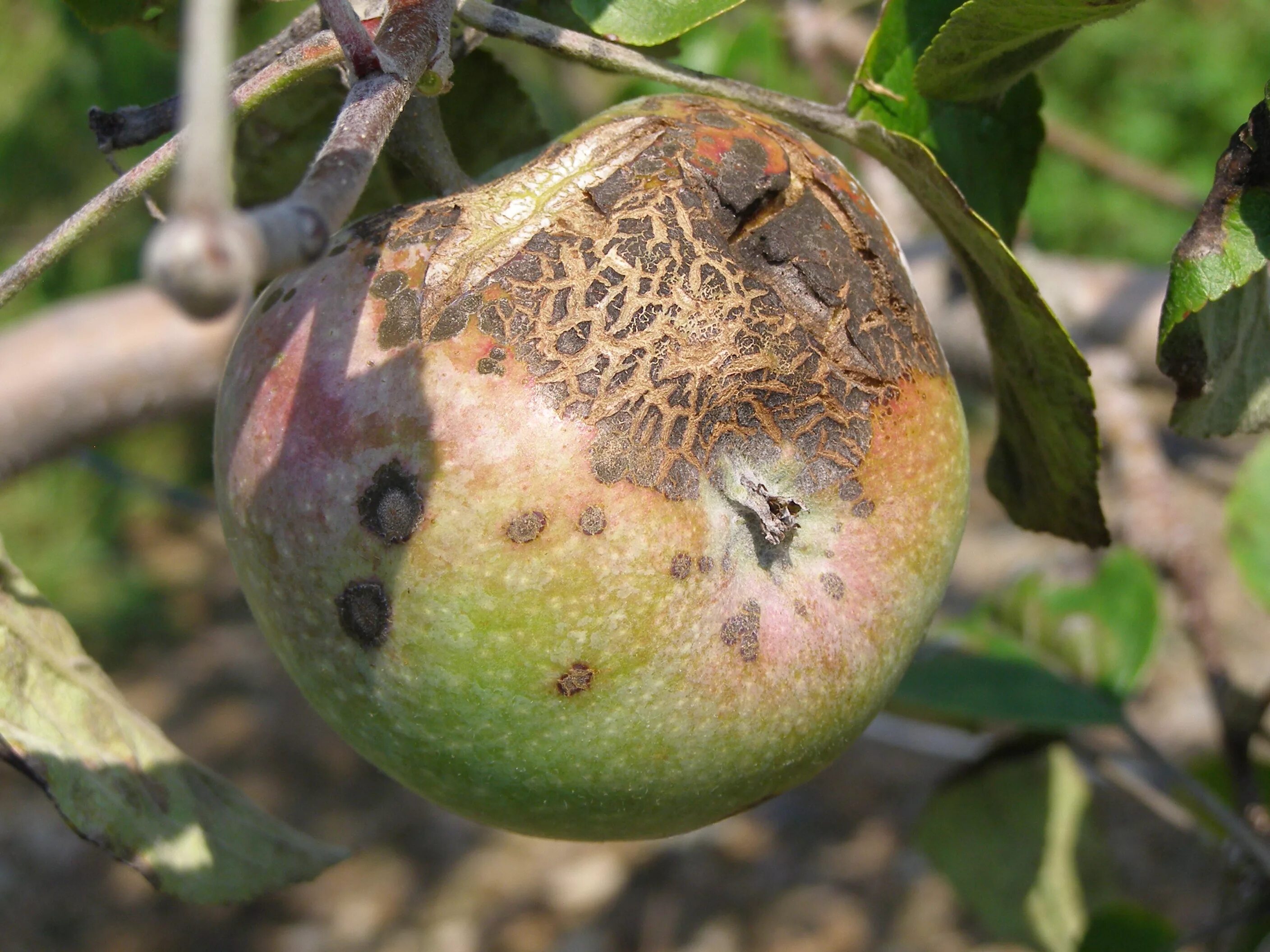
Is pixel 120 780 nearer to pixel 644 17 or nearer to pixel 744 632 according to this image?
pixel 744 632

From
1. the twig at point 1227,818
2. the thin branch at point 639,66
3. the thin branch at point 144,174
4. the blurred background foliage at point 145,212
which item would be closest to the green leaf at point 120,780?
the thin branch at point 144,174

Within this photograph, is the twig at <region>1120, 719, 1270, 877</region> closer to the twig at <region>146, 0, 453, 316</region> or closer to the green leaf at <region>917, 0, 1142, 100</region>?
the green leaf at <region>917, 0, 1142, 100</region>

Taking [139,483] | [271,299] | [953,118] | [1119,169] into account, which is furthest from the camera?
[1119,169]

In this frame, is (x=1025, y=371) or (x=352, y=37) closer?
(x=352, y=37)

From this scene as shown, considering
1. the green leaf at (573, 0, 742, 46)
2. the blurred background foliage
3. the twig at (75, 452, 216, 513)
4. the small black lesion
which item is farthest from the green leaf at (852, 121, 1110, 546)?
the blurred background foliage

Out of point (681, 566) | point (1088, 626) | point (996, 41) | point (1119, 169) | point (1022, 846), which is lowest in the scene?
point (1022, 846)

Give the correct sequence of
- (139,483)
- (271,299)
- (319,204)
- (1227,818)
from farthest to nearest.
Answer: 1. (139,483)
2. (1227,818)
3. (271,299)
4. (319,204)

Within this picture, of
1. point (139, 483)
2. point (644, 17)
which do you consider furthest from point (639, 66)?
point (139, 483)
